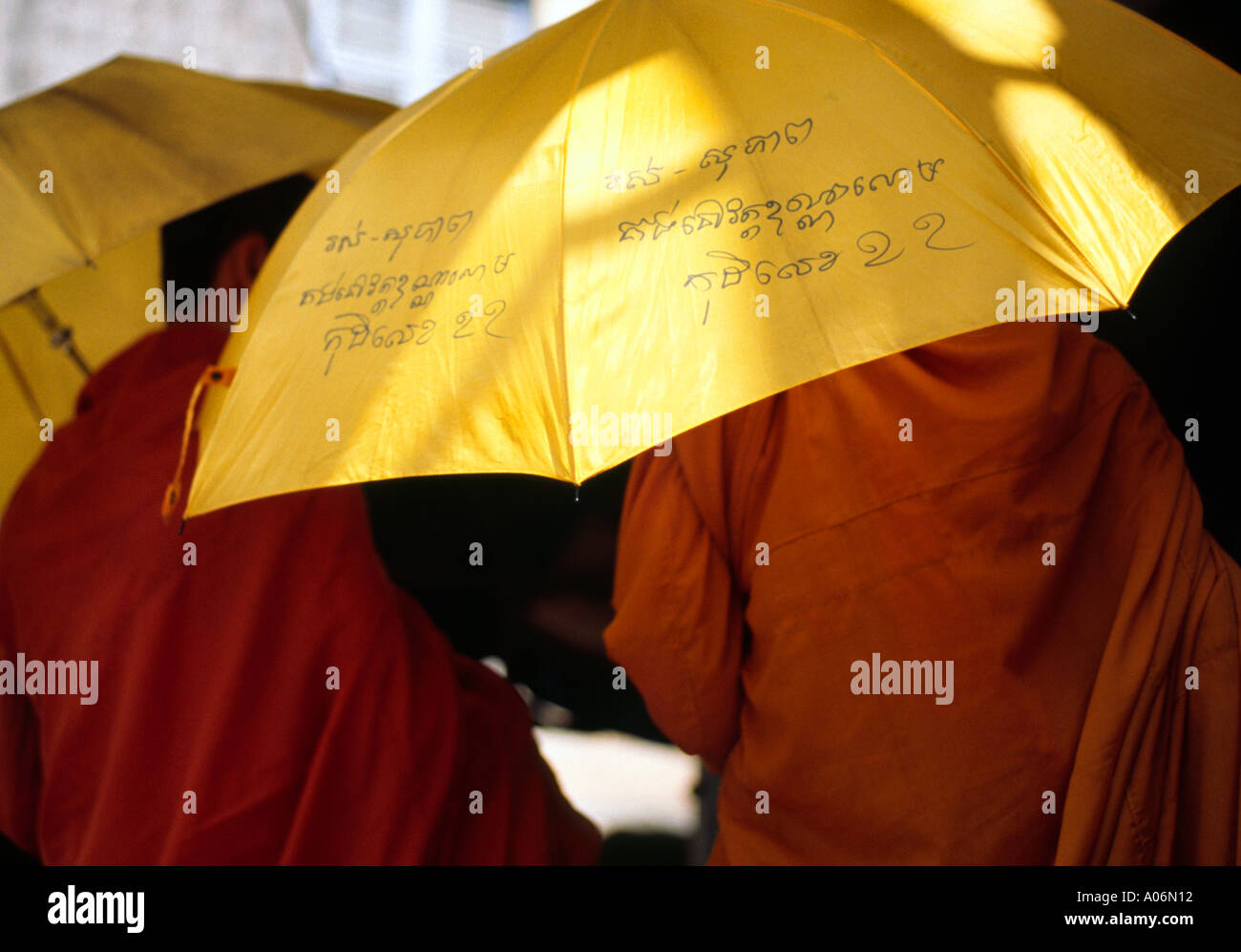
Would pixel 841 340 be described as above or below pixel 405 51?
below

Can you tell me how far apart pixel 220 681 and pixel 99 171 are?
100 cm

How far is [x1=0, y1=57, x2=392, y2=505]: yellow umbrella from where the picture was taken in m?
1.90

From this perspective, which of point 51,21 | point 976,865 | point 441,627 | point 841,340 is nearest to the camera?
point 841,340

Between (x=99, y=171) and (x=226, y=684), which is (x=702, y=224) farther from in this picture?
(x=99, y=171)

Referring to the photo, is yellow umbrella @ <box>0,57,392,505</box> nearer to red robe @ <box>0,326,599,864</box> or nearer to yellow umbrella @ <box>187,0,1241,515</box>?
red robe @ <box>0,326,599,864</box>

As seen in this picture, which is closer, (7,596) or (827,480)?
(827,480)

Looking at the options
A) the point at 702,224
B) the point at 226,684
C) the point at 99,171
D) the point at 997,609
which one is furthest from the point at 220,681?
the point at 997,609

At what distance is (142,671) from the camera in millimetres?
1879

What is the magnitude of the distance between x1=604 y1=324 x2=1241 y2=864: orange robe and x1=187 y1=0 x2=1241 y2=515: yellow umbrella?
0.43 m

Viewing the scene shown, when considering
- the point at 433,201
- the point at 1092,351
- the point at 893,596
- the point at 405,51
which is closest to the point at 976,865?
the point at 893,596

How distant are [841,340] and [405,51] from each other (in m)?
5.60

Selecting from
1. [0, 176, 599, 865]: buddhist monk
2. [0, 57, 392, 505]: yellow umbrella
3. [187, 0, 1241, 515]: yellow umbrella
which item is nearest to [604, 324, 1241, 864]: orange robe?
[187, 0, 1241, 515]: yellow umbrella

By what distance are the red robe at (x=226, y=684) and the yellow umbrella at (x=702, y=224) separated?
58cm
